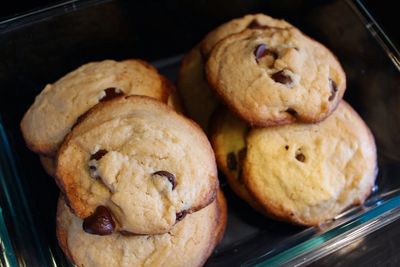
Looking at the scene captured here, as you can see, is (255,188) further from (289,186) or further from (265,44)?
(265,44)

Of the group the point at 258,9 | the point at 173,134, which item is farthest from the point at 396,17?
the point at 173,134

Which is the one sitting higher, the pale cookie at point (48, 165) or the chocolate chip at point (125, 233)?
the pale cookie at point (48, 165)

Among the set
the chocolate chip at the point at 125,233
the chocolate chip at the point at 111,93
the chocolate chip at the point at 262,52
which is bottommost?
the chocolate chip at the point at 125,233

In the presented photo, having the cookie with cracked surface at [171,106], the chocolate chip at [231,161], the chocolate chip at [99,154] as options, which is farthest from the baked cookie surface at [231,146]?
the chocolate chip at [99,154]

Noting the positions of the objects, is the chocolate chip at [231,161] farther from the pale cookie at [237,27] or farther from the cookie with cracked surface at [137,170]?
the pale cookie at [237,27]

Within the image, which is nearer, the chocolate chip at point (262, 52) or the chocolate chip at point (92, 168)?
the chocolate chip at point (92, 168)

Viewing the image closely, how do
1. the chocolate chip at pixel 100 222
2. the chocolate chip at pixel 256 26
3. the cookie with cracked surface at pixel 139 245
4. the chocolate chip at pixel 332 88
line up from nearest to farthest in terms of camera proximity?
1. the chocolate chip at pixel 100 222
2. the cookie with cracked surface at pixel 139 245
3. the chocolate chip at pixel 332 88
4. the chocolate chip at pixel 256 26

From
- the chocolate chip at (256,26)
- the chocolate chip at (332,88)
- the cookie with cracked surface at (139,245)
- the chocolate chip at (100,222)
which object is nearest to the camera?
the chocolate chip at (100,222)
